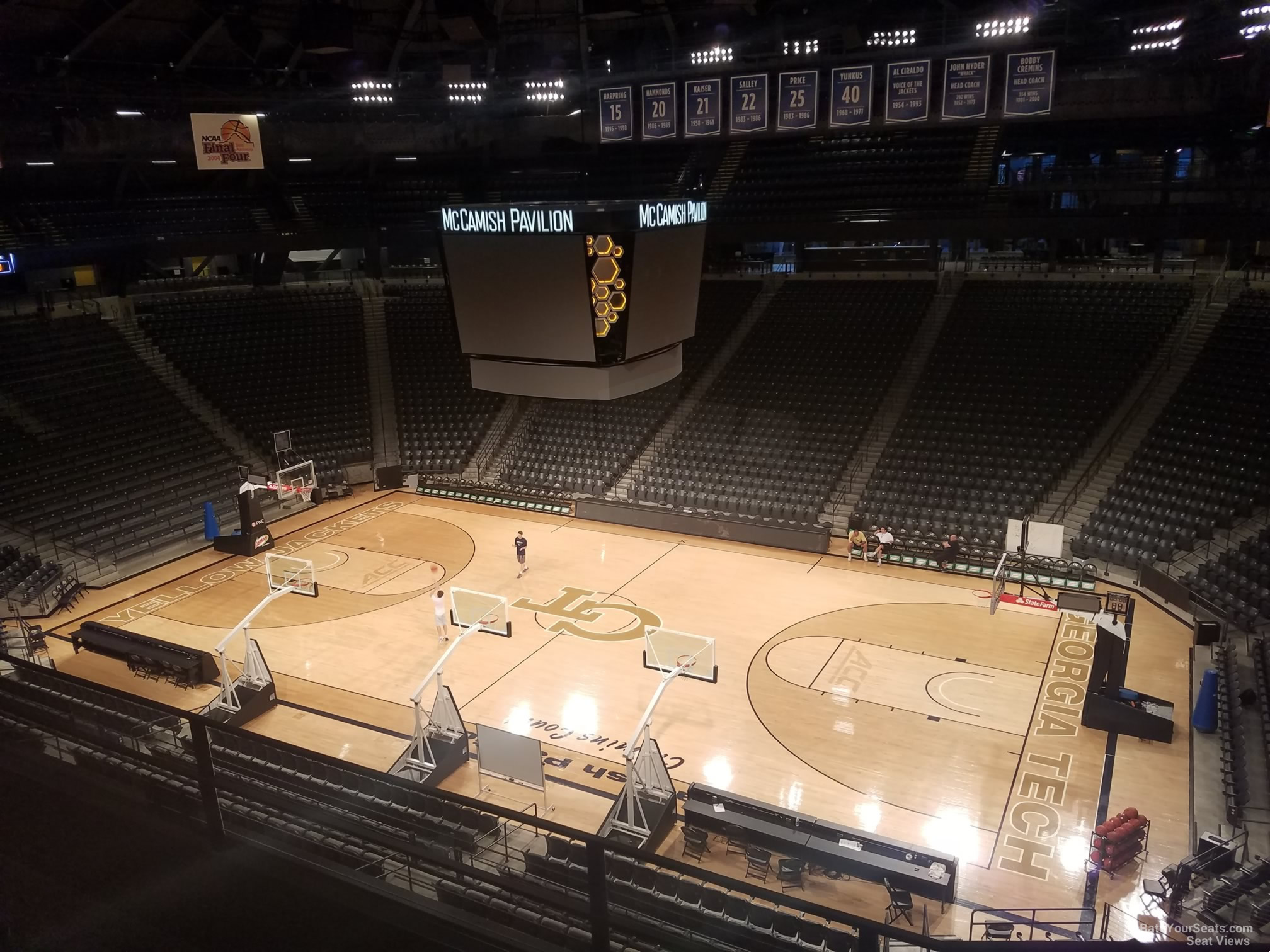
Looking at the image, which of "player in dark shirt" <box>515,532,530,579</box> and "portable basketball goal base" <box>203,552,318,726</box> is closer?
"portable basketball goal base" <box>203,552,318,726</box>

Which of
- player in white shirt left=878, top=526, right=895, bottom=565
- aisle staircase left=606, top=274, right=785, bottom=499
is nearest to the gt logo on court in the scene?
player in white shirt left=878, top=526, right=895, bottom=565

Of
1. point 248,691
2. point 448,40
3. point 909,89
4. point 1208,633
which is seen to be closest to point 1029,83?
point 909,89

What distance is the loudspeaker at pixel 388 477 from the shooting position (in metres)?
26.3

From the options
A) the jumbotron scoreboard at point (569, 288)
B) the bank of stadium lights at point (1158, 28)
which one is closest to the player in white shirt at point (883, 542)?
the jumbotron scoreboard at point (569, 288)

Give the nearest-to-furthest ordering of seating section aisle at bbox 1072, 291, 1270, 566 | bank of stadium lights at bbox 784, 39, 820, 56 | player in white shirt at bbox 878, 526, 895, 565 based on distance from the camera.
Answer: seating section aisle at bbox 1072, 291, 1270, 566 → player in white shirt at bbox 878, 526, 895, 565 → bank of stadium lights at bbox 784, 39, 820, 56

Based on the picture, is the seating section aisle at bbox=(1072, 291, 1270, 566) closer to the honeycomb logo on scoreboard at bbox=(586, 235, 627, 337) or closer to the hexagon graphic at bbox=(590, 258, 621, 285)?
the honeycomb logo on scoreboard at bbox=(586, 235, 627, 337)

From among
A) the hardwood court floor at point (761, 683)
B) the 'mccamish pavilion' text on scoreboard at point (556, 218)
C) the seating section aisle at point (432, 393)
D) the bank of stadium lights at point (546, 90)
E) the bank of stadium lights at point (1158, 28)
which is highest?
the bank of stadium lights at point (1158, 28)

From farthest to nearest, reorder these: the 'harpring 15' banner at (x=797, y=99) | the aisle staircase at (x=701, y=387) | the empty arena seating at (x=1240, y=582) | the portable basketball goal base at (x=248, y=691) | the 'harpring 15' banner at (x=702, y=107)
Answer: the aisle staircase at (x=701, y=387) < the 'harpring 15' banner at (x=702, y=107) < the 'harpring 15' banner at (x=797, y=99) < the empty arena seating at (x=1240, y=582) < the portable basketball goal base at (x=248, y=691)

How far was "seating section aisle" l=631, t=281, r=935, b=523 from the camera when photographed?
2273cm

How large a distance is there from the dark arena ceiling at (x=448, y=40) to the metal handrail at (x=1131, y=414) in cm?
618

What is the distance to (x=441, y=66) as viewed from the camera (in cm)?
2736

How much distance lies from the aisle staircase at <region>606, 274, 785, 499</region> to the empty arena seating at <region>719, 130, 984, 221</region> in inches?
115

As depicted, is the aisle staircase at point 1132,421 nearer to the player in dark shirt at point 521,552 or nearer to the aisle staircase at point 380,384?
the player in dark shirt at point 521,552

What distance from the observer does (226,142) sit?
19484mm
